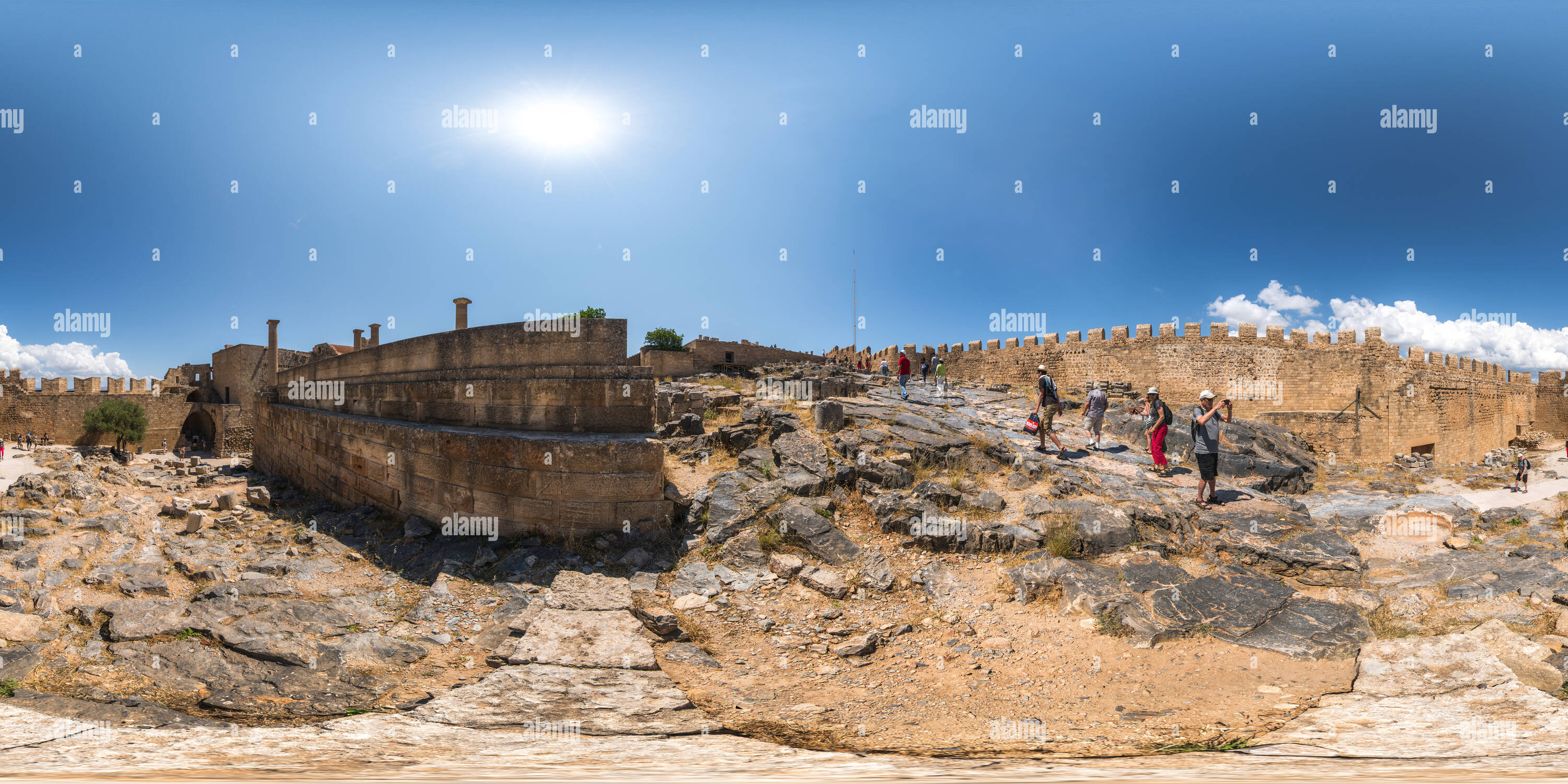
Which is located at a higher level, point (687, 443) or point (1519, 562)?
point (687, 443)

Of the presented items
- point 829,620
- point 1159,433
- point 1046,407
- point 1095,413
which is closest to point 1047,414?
point 1046,407

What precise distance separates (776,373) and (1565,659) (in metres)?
21.7

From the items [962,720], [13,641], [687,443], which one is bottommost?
[962,720]

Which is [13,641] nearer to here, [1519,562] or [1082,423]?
[1519,562]

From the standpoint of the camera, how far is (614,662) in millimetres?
4547

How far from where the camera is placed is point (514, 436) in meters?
6.63

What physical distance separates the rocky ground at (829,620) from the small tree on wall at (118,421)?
36717mm

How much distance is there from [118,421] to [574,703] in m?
47.4

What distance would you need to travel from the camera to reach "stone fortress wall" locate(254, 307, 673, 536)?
6461 mm

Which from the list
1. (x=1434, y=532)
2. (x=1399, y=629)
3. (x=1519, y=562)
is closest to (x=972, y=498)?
(x=1399, y=629)

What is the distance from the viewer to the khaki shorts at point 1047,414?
384 inches

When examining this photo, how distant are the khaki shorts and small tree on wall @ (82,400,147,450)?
4730 cm

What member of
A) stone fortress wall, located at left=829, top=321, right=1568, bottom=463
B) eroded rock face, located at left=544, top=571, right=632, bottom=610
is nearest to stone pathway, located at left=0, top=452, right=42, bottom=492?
eroded rock face, located at left=544, top=571, right=632, bottom=610

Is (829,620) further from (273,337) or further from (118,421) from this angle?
(118,421)
